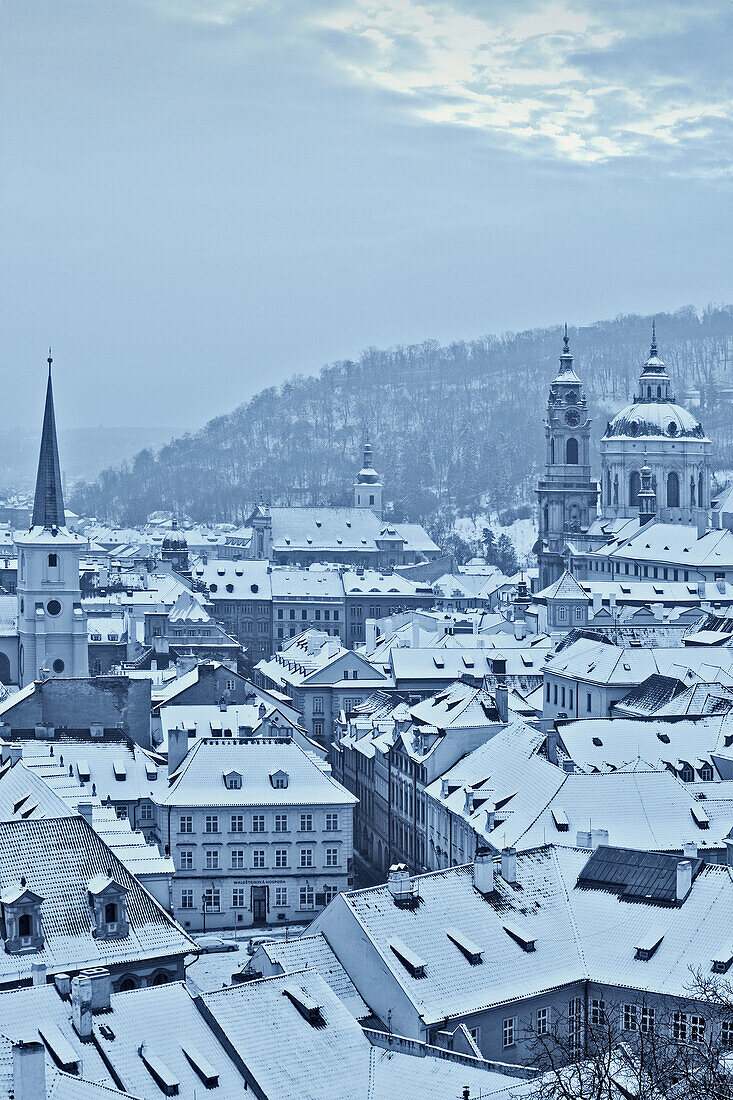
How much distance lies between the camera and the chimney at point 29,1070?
27.5 meters

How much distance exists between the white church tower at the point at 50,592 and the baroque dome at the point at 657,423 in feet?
289

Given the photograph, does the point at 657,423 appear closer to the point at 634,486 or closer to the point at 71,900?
A: the point at 634,486

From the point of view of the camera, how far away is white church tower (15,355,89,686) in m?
91.2

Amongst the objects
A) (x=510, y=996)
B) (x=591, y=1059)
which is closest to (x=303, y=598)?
(x=510, y=996)

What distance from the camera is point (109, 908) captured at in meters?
38.5

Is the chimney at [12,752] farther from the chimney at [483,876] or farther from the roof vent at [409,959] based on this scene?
the roof vent at [409,959]

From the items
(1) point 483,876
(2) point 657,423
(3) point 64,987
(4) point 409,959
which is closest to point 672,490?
(2) point 657,423

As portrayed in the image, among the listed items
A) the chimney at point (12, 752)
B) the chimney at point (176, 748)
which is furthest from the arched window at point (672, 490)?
the chimney at point (12, 752)

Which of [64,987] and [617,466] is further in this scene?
[617,466]

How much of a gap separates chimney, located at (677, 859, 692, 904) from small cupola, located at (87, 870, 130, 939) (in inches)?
496

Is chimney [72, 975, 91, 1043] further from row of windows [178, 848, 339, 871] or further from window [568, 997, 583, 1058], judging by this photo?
row of windows [178, 848, 339, 871]

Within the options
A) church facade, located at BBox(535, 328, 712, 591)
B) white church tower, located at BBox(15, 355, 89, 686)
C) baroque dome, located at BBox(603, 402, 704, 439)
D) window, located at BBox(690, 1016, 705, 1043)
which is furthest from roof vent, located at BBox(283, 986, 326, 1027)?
baroque dome, located at BBox(603, 402, 704, 439)

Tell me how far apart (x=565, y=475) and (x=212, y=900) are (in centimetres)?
11650

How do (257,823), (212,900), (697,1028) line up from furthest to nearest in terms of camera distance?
(257,823)
(212,900)
(697,1028)
